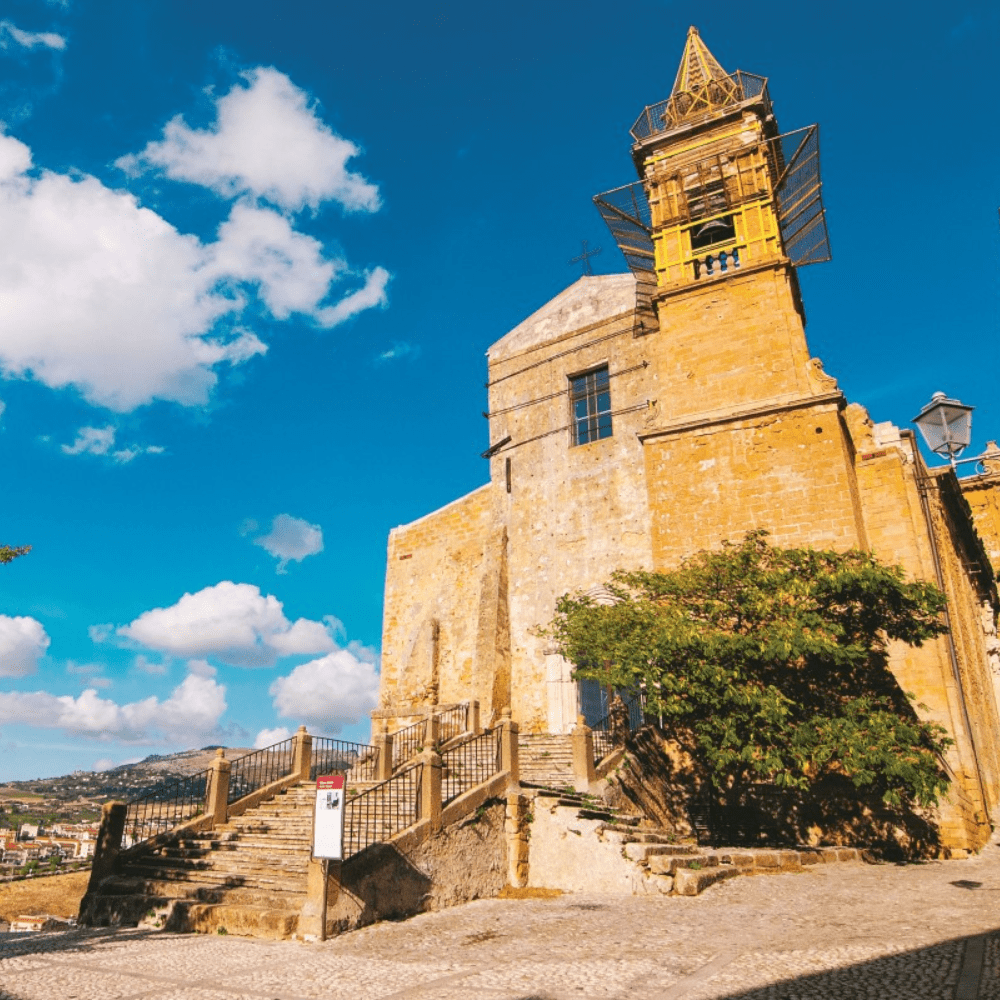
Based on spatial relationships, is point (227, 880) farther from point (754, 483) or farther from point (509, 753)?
point (754, 483)

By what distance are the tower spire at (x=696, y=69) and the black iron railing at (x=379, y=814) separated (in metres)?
18.2

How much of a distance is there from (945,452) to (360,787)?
421 inches

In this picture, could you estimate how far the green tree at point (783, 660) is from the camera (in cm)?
1066

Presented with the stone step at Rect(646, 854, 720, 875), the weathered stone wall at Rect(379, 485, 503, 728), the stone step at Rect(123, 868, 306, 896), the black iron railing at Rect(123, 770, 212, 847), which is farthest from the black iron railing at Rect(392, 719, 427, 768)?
the stone step at Rect(646, 854, 720, 875)

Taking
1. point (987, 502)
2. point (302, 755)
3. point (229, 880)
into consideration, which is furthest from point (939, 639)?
point (987, 502)

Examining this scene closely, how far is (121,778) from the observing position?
44188 mm

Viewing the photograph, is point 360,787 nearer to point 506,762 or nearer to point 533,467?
point 506,762

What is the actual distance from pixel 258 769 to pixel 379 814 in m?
3.67

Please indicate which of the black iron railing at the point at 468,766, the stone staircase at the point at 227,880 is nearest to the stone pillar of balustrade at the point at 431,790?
the black iron railing at the point at 468,766

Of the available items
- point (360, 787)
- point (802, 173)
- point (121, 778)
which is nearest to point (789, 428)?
point (802, 173)

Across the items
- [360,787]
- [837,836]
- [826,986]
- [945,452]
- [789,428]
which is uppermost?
[789,428]

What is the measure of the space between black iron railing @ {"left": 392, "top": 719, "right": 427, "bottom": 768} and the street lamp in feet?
38.2

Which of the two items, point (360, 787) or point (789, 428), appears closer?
point (360, 787)

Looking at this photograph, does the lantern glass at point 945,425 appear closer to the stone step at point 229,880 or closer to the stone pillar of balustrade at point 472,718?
the stone step at point 229,880
